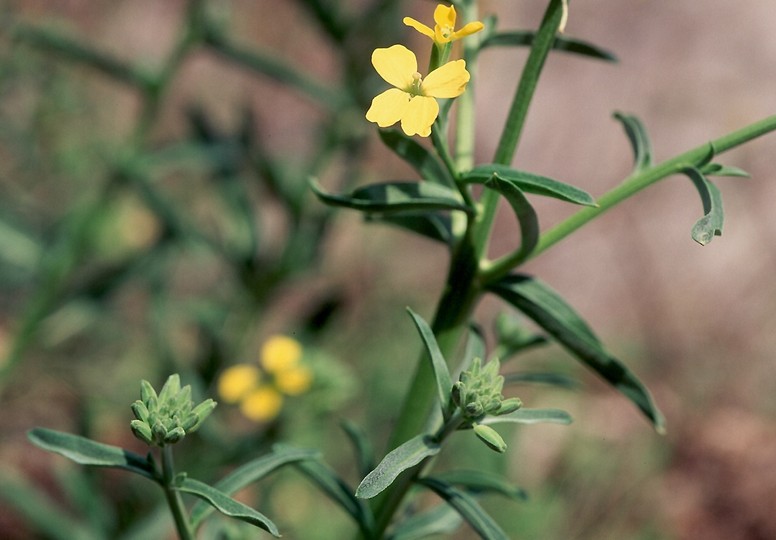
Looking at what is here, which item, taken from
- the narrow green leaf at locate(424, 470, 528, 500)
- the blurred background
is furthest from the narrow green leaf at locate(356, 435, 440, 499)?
the blurred background

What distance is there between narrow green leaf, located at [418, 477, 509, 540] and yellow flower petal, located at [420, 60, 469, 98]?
530mm

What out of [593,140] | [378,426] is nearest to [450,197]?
[378,426]

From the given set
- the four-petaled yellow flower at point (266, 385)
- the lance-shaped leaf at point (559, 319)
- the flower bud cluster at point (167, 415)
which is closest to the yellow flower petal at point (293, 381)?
the four-petaled yellow flower at point (266, 385)

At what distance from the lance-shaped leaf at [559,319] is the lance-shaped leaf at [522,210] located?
82mm

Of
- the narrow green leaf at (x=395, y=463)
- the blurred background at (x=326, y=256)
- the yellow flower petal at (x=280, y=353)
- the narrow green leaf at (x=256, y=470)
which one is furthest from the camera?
the blurred background at (x=326, y=256)

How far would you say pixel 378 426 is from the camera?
11.2 ft

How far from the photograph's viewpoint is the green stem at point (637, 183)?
4.04 ft

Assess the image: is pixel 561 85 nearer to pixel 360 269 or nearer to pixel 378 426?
pixel 360 269

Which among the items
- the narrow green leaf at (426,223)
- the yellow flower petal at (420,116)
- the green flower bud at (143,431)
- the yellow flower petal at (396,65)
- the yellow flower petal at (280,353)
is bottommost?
the yellow flower petal at (280,353)

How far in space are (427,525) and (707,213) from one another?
63 cm

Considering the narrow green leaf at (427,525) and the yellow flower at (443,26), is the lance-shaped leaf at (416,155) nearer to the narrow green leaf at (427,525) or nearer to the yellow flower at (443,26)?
the yellow flower at (443,26)

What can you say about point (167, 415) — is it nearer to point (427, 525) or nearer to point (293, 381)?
point (427, 525)

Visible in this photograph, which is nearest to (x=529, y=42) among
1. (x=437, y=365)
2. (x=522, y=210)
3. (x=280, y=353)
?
(x=522, y=210)

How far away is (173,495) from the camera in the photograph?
1213 mm
